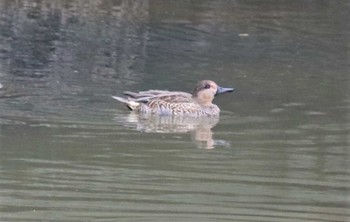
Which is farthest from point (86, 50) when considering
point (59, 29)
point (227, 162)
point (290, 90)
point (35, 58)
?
point (227, 162)

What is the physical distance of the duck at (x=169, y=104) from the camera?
42.0ft

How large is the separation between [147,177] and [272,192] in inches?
39.6

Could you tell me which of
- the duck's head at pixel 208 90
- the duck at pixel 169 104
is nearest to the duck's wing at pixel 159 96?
the duck at pixel 169 104

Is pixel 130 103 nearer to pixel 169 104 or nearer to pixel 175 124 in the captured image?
pixel 169 104

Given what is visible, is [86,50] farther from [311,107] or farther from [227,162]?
[227,162]

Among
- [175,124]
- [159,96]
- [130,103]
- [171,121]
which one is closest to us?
[175,124]

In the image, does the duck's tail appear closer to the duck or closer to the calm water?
the duck

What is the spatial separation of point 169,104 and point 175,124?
539 mm

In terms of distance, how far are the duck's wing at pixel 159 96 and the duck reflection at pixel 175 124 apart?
190 millimetres

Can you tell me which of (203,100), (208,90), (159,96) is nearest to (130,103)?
(159,96)

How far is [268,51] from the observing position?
17.6 m

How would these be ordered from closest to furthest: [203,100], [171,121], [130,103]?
[171,121], [130,103], [203,100]

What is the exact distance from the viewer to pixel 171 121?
41.2 feet

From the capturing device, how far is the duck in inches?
504
